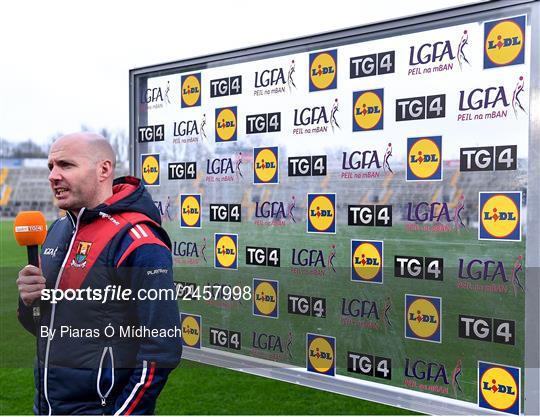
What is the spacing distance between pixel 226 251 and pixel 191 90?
115 centimetres

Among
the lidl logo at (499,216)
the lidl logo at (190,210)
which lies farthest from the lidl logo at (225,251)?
the lidl logo at (499,216)

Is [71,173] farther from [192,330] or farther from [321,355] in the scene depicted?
[192,330]

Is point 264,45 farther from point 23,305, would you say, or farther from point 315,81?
point 23,305

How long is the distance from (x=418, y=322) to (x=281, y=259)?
94 cm

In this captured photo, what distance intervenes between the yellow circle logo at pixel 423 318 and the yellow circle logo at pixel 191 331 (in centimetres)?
160

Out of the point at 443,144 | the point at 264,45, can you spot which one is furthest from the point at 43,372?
the point at 264,45

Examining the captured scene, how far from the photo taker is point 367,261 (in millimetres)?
3268

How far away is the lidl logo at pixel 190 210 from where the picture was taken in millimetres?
4105

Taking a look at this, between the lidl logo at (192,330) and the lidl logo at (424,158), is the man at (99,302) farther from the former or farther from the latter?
the lidl logo at (192,330)

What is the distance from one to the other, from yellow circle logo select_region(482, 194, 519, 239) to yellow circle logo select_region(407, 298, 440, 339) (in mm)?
506

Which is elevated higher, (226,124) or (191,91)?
(191,91)

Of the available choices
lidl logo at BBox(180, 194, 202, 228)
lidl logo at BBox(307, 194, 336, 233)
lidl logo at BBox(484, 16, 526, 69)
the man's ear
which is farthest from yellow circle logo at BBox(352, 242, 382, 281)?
the man's ear

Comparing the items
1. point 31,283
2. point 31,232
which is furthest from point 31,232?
point 31,283

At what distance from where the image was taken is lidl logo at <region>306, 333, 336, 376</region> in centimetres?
344
